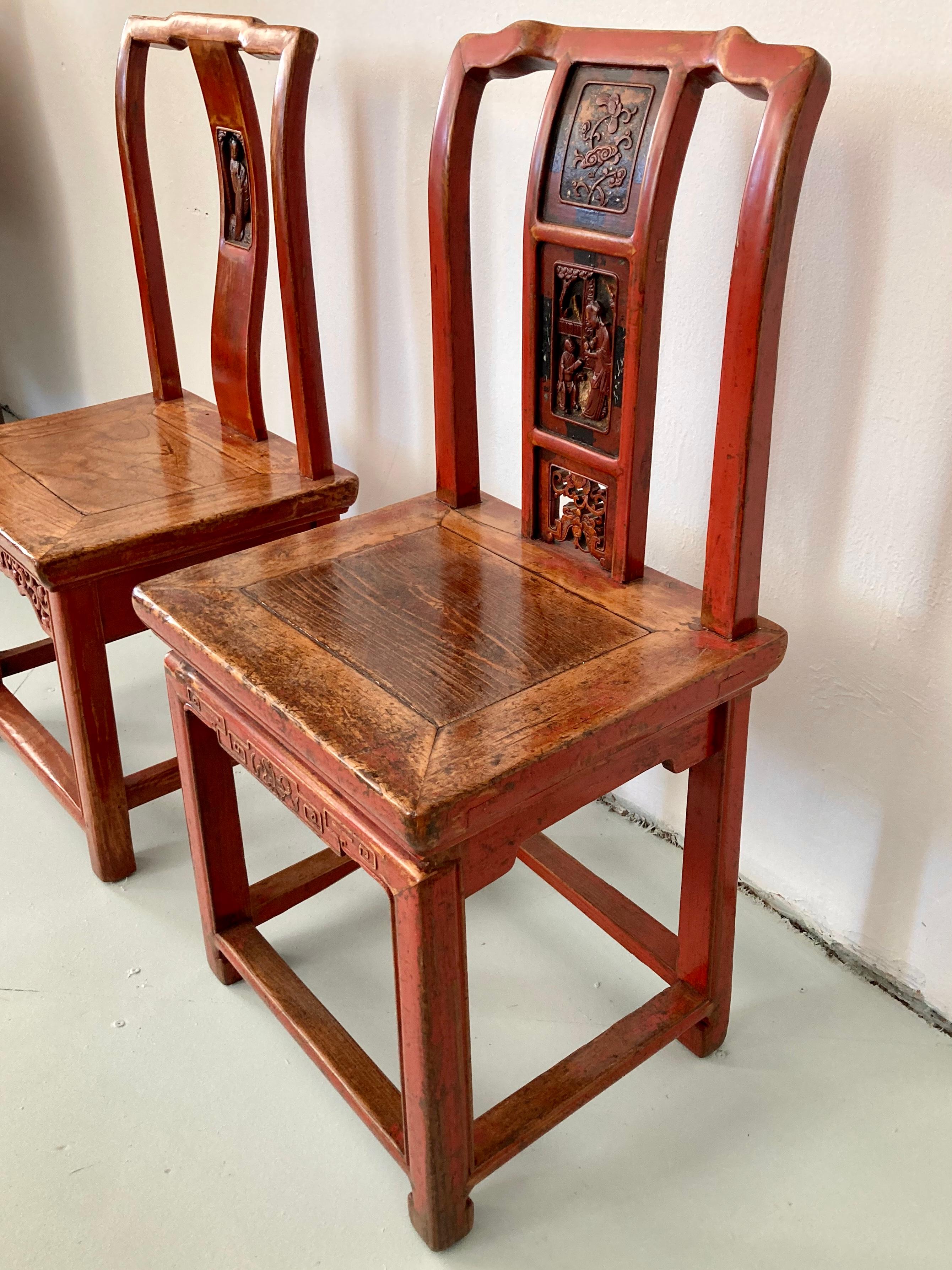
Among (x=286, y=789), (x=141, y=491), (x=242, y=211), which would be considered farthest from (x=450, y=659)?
(x=242, y=211)

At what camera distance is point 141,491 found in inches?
57.2

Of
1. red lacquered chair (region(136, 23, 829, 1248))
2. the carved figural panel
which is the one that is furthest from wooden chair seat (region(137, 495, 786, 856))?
the carved figural panel

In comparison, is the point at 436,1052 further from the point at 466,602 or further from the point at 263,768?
the point at 466,602

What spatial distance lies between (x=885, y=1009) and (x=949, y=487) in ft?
2.07

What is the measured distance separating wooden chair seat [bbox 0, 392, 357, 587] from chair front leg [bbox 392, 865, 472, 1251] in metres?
0.63

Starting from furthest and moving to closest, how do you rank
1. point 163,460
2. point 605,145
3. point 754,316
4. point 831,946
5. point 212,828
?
point 163,460 < point 831,946 < point 212,828 < point 605,145 < point 754,316

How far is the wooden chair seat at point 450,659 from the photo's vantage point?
89 cm

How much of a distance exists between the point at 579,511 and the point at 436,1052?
21.4 inches

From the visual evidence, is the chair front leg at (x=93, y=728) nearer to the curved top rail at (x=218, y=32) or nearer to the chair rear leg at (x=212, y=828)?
the chair rear leg at (x=212, y=828)

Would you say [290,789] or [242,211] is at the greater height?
[242,211]

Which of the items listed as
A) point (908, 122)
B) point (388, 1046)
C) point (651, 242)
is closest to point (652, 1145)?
point (388, 1046)

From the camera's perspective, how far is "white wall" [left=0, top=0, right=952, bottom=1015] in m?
1.06

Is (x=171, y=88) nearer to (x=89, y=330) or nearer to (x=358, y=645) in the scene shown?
(x=89, y=330)

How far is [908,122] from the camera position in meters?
1.01
